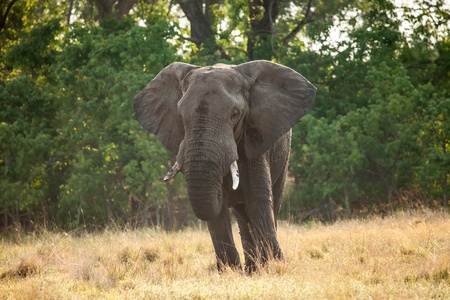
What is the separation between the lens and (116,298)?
480 cm

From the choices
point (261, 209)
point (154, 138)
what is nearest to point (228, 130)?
point (261, 209)

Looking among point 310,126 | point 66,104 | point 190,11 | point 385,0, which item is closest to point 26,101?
point 66,104

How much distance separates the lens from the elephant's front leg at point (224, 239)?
602 centimetres

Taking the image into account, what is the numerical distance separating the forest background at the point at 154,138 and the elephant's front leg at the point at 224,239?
7.46 meters

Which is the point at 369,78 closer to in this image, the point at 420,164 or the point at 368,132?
the point at 368,132

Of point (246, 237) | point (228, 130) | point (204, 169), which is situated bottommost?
Result: point (246, 237)

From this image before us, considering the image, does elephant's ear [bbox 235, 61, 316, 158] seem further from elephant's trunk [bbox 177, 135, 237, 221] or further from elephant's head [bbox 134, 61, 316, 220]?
elephant's trunk [bbox 177, 135, 237, 221]

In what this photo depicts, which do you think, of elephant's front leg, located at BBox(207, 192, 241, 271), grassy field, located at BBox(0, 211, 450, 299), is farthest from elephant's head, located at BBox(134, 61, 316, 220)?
grassy field, located at BBox(0, 211, 450, 299)

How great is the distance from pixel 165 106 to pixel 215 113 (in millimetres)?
1434

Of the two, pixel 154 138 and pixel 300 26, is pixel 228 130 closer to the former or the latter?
pixel 154 138

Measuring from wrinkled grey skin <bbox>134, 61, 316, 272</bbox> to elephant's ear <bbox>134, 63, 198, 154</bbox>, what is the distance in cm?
1

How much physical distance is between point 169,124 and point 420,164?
10.0 meters

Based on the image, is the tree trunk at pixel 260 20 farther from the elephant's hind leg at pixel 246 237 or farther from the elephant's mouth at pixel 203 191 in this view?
the elephant's mouth at pixel 203 191

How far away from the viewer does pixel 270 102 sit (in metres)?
6.18
